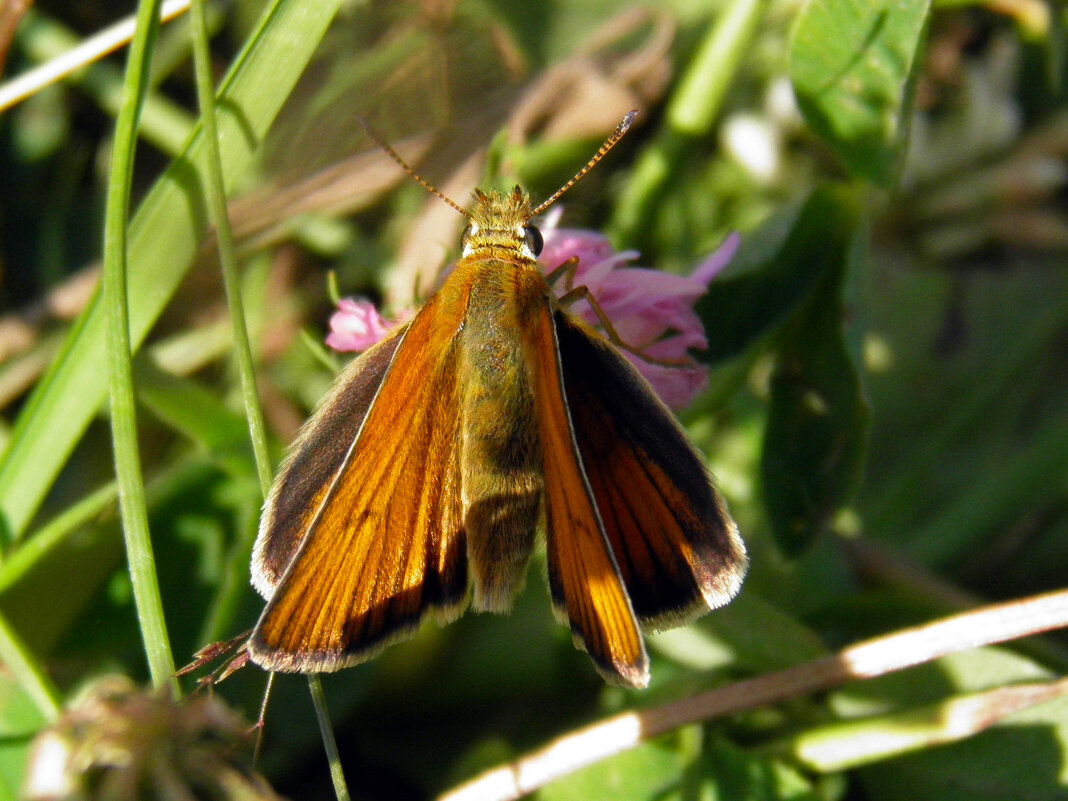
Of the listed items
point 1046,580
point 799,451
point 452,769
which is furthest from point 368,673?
point 1046,580

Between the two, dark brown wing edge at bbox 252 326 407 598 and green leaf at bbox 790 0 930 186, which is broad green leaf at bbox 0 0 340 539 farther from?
green leaf at bbox 790 0 930 186

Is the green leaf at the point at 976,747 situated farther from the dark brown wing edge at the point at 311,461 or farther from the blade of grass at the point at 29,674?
the blade of grass at the point at 29,674

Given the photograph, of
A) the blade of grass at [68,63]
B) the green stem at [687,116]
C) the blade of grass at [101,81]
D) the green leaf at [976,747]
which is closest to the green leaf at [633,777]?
the green leaf at [976,747]

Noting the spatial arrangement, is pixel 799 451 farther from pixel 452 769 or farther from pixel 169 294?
pixel 169 294

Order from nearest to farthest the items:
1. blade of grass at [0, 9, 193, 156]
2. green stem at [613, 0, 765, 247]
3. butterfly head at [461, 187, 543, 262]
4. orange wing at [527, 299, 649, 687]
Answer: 1. orange wing at [527, 299, 649, 687]
2. butterfly head at [461, 187, 543, 262]
3. green stem at [613, 0, 765, 247]
4. blade of grass at [0, 9, 193, 156]

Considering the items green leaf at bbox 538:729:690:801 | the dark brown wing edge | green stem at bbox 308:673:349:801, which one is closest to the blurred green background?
green leaf at bbox 538:729:690:801

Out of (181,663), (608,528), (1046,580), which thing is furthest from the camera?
(1046,580)
